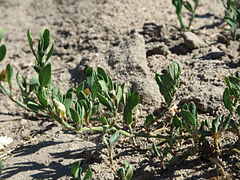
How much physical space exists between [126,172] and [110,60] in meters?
1.06

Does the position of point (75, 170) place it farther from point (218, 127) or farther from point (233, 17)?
point (233, 17)

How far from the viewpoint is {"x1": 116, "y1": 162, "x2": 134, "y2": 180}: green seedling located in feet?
6.87

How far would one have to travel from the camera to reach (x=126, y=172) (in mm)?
2131

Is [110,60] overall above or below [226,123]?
above

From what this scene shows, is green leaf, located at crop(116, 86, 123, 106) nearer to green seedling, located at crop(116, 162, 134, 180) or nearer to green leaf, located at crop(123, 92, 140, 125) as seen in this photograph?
green leaf, located at crop(123, 92, 140, 125)

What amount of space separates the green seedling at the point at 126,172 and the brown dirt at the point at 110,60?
12 cm

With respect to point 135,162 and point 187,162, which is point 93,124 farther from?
point 187,162

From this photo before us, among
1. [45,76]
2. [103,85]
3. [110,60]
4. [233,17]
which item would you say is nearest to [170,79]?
[103,85]

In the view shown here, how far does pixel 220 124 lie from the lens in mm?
2184

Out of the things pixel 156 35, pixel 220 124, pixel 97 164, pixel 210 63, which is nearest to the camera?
pixel 220 124

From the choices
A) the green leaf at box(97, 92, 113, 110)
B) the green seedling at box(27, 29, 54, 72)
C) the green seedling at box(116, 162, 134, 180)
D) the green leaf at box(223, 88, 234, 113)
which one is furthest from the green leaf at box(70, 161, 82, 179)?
the green leaf at box(223, 88, 234, 113)

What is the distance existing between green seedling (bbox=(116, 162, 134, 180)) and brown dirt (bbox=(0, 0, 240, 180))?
12cm

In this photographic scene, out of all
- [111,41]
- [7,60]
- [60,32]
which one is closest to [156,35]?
[111,41]

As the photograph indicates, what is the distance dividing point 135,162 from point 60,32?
169 centimetres
